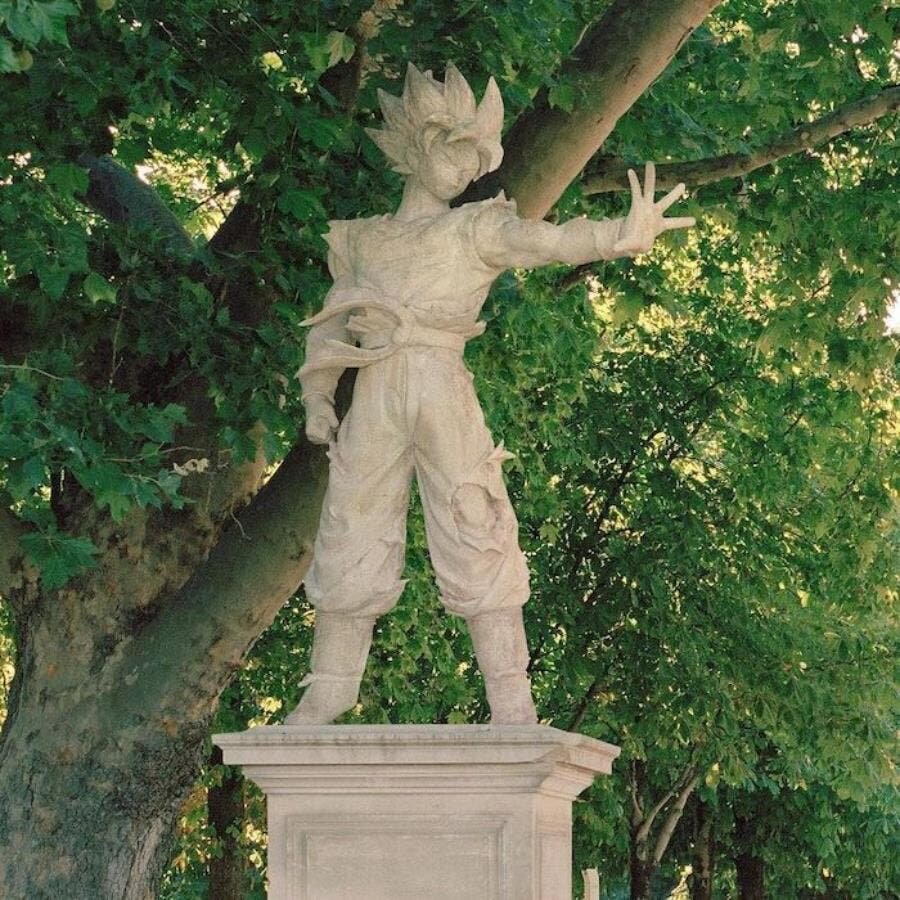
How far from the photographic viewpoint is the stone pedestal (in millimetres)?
7426

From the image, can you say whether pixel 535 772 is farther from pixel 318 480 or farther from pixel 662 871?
pixel 662 871

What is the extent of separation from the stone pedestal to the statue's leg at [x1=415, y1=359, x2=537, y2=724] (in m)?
0.32

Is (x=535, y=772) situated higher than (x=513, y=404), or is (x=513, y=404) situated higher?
(x=513, y=404)

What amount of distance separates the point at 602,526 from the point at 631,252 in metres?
13.1

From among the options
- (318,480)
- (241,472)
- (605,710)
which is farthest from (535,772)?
(605,710)

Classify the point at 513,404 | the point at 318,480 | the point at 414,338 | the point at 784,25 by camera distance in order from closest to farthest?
the point at 414,338
the point at 318,480
the point at 784,25
the point at 513,404

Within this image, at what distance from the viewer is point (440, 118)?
802 cm

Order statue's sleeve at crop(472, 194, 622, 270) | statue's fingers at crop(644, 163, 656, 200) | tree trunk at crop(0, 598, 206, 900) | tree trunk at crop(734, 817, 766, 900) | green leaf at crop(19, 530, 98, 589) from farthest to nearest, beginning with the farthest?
tree trunk at crop(734, 817, 766, 900)
tree trunk at crop(0, 598, 206, 900)
green leaf at crop(19, 530, 98, 589)
statue's sleeve at crop(472, 194, 622, 270)
statue's fingers at crop(644, 163, 656, 200)

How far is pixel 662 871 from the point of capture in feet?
107

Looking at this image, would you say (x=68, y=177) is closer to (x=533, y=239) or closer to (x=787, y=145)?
(x=533, y=239)

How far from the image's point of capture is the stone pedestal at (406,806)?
7.43 metres

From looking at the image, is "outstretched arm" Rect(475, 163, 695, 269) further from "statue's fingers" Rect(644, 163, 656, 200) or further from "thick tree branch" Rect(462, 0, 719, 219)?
"thick tree branch" Rect(462, 0, 719, 219)

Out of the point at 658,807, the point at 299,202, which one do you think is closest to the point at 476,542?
the point at 299,202

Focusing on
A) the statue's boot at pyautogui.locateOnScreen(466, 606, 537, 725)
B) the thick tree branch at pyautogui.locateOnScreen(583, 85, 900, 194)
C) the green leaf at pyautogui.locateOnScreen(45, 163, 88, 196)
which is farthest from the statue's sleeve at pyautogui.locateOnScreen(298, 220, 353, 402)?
the thick tree branch at pyautogui.locateOnScreen(583, 85, 900, 194)
